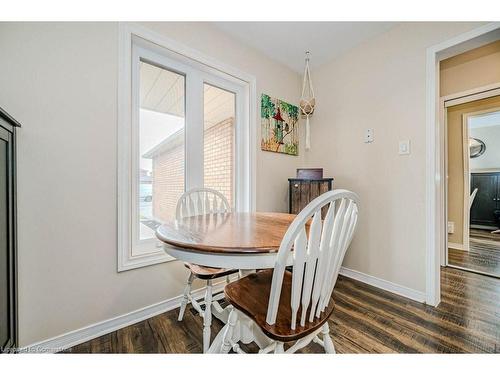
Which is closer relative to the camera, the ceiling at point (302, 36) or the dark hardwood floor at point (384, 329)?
the dark hardwood floor at point (384, 329)

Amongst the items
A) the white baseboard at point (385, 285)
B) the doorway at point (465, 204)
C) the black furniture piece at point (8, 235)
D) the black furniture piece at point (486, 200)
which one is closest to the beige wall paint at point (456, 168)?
the doorway at point (465, 204)

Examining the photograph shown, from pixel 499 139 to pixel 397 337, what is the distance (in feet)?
19.2

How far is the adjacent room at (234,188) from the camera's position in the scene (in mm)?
987

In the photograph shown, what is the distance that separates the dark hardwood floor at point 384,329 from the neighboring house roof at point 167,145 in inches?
47.7

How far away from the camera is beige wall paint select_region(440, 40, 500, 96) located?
2.12 metres

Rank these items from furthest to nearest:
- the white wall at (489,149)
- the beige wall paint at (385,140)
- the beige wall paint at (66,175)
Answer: the white wall at (489,149), the beige wall paint at (385,140), the beige wall paint at (66,175)

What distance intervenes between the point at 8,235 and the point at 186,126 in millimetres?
1292

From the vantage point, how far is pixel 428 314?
1621mm

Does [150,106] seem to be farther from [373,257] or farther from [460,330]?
[460,330]

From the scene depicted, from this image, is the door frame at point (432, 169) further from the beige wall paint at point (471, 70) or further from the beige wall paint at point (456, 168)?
the beige wall paint at point (456, 168)

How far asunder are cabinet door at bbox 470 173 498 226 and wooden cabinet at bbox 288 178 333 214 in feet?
15.4

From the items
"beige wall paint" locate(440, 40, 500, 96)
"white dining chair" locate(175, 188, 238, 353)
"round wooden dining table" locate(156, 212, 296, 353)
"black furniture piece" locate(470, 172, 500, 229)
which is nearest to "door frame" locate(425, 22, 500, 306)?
"beige wall paint" locate(440, 40, 500, 96)
